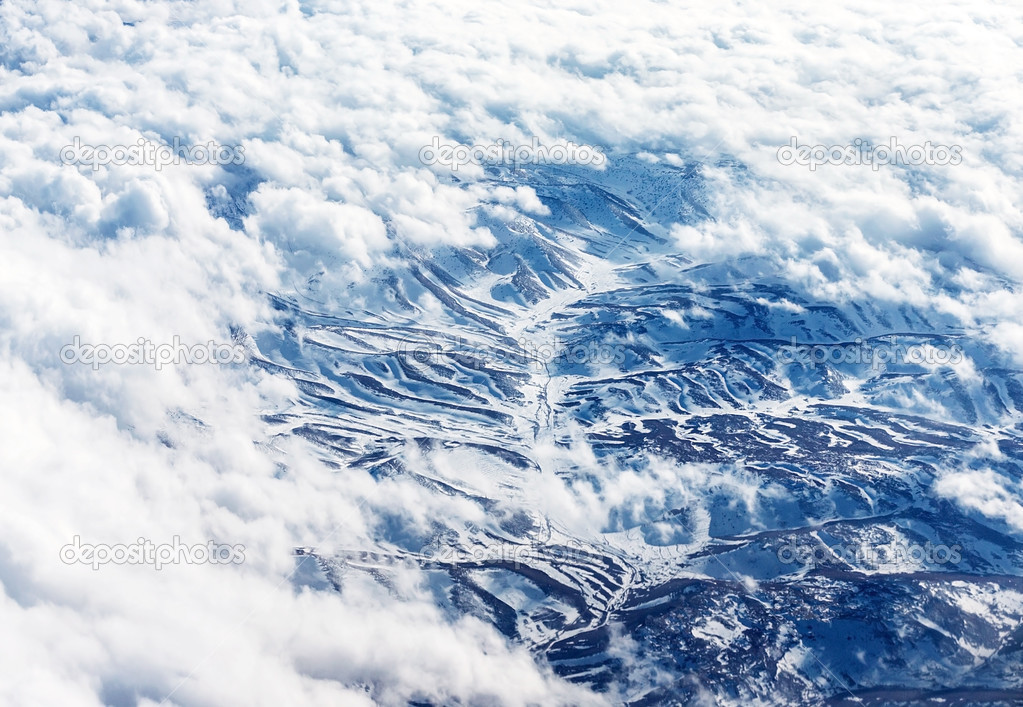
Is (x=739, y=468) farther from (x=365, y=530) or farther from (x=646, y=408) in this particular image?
(x=365, y=530)

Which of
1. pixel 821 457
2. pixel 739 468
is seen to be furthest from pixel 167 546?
pixel 821 457

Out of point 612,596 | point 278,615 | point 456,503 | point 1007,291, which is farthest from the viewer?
point 1007,291

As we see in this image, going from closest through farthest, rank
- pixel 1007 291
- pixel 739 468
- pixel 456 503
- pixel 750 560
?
pixel 750 560, pixel 456 503, pixel 739 468, pixel 1007 291

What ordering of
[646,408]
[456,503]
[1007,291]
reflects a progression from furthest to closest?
[1007,291], [646,408], [456,503]

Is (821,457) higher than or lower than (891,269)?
lower

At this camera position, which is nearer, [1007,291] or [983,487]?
Answer: [983,487]

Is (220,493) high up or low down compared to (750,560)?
up

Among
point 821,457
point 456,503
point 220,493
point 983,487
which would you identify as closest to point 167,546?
point 220,493

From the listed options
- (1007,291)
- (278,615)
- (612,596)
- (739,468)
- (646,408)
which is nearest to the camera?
(278,615)

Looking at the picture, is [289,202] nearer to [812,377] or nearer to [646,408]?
[646,408]
